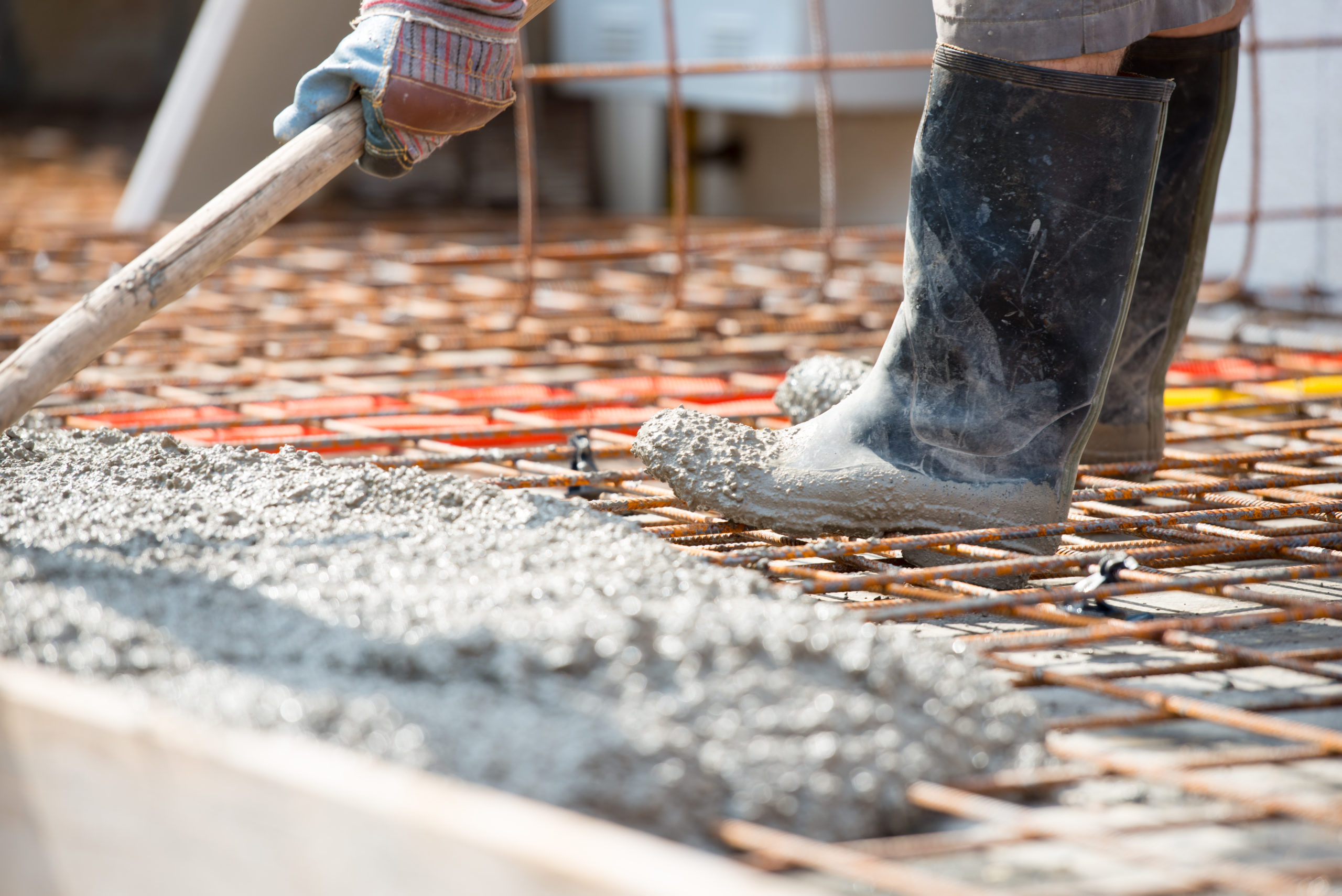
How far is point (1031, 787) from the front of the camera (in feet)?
3.05

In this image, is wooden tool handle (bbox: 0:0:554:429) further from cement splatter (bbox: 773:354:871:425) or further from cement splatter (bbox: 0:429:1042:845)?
cement splatter (bbox: 773:354:871:425)

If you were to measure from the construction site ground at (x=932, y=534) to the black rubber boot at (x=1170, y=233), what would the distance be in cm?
9

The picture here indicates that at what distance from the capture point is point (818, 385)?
1.88 meters

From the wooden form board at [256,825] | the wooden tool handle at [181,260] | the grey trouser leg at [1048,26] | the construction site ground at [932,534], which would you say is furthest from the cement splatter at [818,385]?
the wooden form board at [256,825]

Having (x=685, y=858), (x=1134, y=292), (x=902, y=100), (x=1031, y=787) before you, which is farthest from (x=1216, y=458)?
(x=902, y=100)

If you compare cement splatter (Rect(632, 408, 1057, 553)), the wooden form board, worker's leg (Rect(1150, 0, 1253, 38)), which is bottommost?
the wooden form board

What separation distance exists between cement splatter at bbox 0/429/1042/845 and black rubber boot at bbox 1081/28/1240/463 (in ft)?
2.68

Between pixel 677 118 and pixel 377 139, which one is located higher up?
pixel 677 118

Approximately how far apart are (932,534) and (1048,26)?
A: 1.76 feet

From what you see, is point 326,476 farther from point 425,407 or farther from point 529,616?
point 425,407

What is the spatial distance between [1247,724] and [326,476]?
3.00ft

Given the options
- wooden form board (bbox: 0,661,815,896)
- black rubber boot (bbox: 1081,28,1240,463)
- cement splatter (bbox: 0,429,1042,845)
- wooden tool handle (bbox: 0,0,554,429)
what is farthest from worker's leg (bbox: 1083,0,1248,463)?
wooden form board (bbox: 0,661,815,896)

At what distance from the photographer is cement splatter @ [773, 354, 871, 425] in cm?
186

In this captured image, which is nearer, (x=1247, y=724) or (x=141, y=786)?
(x=141, y=786)
